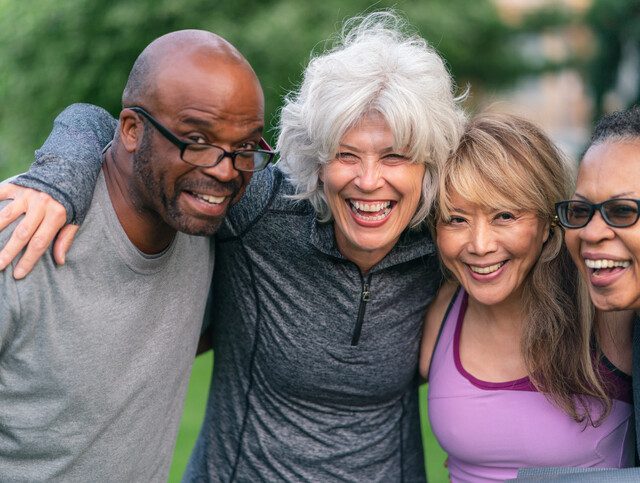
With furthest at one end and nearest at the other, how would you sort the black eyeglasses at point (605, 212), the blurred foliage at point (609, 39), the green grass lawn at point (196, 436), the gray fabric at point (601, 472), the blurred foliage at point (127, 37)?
the blurred foliage at point (609, 39) → the blurred foliage at point (127, 37) → the green grass lawn at point (196, 436) → the black eyeglasses at point (605, 212) → the gray fabric at point (601, 472)

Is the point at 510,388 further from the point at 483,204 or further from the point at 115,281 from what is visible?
the point at 115,281

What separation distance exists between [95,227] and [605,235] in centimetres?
144

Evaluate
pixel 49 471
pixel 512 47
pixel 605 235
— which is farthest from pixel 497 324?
pixel 512 47

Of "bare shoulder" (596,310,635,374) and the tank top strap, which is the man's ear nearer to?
the tank top strap

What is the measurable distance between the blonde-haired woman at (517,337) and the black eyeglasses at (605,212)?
29 cm

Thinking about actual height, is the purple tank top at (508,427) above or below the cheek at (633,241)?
below

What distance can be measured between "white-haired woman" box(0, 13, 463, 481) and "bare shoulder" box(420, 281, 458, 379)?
0.04 metres

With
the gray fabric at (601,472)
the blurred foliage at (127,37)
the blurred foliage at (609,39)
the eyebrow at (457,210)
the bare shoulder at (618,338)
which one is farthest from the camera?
the blurred foliage at (609,39)

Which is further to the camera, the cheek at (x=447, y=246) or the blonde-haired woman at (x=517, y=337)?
the cheek at (x=447, y=246)

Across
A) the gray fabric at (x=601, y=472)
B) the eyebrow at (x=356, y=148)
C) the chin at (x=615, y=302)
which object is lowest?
the gray fabric at (x=601, y=472)

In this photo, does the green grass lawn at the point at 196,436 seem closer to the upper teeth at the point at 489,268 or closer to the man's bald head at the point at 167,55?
the upper teeth at the point at 489,268

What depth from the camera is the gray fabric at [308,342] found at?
10.6 feet

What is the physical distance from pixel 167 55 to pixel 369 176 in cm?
→ 76

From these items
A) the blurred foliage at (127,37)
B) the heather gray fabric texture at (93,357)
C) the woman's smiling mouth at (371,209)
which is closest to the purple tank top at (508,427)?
the woman's smiling mouth at (371,209)
